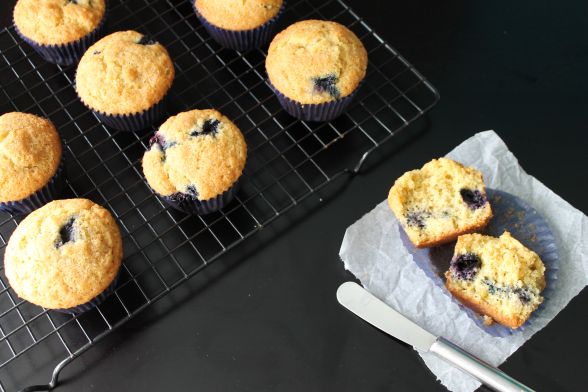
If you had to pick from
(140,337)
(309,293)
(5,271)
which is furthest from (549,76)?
(5,271)

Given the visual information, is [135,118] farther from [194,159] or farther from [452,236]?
[452,236]

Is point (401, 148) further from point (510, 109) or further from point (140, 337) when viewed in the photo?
point (140, 337)

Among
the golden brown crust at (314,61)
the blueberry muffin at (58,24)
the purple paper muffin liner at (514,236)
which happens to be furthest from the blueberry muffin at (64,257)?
the purple paper muffin liner at (514,236)

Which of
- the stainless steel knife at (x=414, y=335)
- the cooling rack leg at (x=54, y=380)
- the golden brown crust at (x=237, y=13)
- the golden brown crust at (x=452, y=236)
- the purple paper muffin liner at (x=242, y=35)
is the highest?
the golden brown crust at (x=237, y=13)

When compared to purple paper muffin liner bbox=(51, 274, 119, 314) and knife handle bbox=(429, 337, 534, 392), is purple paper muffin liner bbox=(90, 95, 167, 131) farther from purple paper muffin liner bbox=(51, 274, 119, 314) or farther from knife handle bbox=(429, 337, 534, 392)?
knife handle bbox=(429, 337, 534, 392)

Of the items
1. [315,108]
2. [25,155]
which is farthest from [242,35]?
[25,155]

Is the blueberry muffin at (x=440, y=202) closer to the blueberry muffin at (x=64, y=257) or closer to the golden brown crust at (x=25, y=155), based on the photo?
the blueberry muffin at (x=64, y=257)

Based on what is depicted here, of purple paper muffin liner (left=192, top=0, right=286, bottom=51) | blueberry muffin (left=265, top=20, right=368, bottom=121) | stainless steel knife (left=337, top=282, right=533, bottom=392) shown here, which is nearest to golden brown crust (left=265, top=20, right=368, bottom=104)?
blueberry muffin (left=265, top=20, right=368, bottom=121)
